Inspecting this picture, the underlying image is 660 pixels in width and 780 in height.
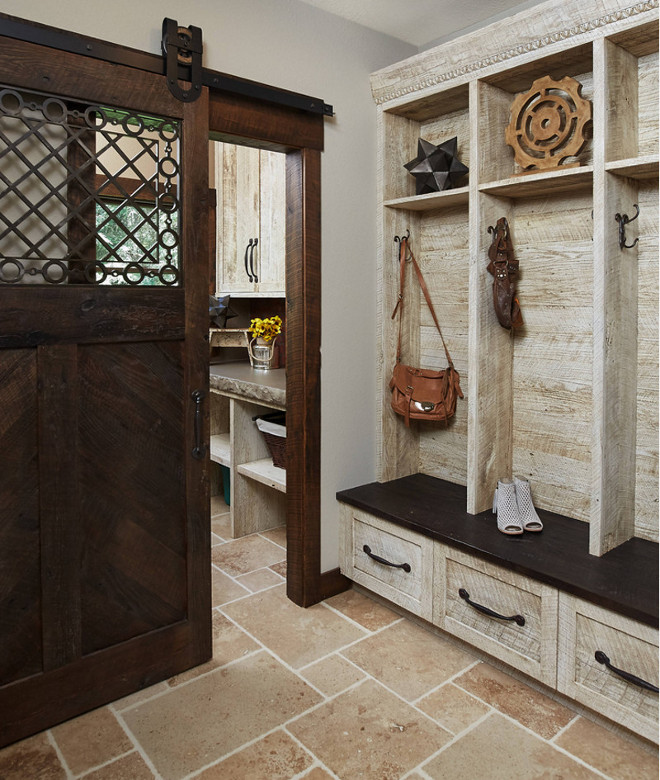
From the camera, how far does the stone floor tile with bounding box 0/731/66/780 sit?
69.6 inches

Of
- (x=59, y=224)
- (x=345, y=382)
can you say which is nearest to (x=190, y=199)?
(x=59, y=224)

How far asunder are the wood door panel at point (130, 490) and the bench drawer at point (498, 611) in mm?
988

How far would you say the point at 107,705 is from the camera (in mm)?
2074

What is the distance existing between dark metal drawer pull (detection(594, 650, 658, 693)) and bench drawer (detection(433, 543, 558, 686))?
155 millimetres

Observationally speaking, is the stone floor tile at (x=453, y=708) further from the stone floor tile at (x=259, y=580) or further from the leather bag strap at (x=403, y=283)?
the leather bag strap at (x=403, y=283)

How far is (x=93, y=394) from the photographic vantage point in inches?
77.8

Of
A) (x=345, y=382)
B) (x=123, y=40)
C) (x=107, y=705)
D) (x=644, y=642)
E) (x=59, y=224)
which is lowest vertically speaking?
(x=107, y=705)

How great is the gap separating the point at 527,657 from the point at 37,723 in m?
1.60

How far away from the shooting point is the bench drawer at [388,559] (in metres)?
2.43

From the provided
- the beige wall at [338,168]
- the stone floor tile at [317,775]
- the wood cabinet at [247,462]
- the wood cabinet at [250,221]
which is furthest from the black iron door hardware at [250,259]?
the stone floor tile at [317,775]

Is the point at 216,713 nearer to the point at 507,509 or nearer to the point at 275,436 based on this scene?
→ the point at 507,509

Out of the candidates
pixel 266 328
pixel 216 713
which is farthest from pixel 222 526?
pixel 216 713

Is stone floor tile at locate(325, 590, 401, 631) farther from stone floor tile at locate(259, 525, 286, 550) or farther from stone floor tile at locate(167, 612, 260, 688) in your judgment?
stone floor tile at locate(259, 525, 286, 550)

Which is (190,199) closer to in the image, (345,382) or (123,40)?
(123,40)
